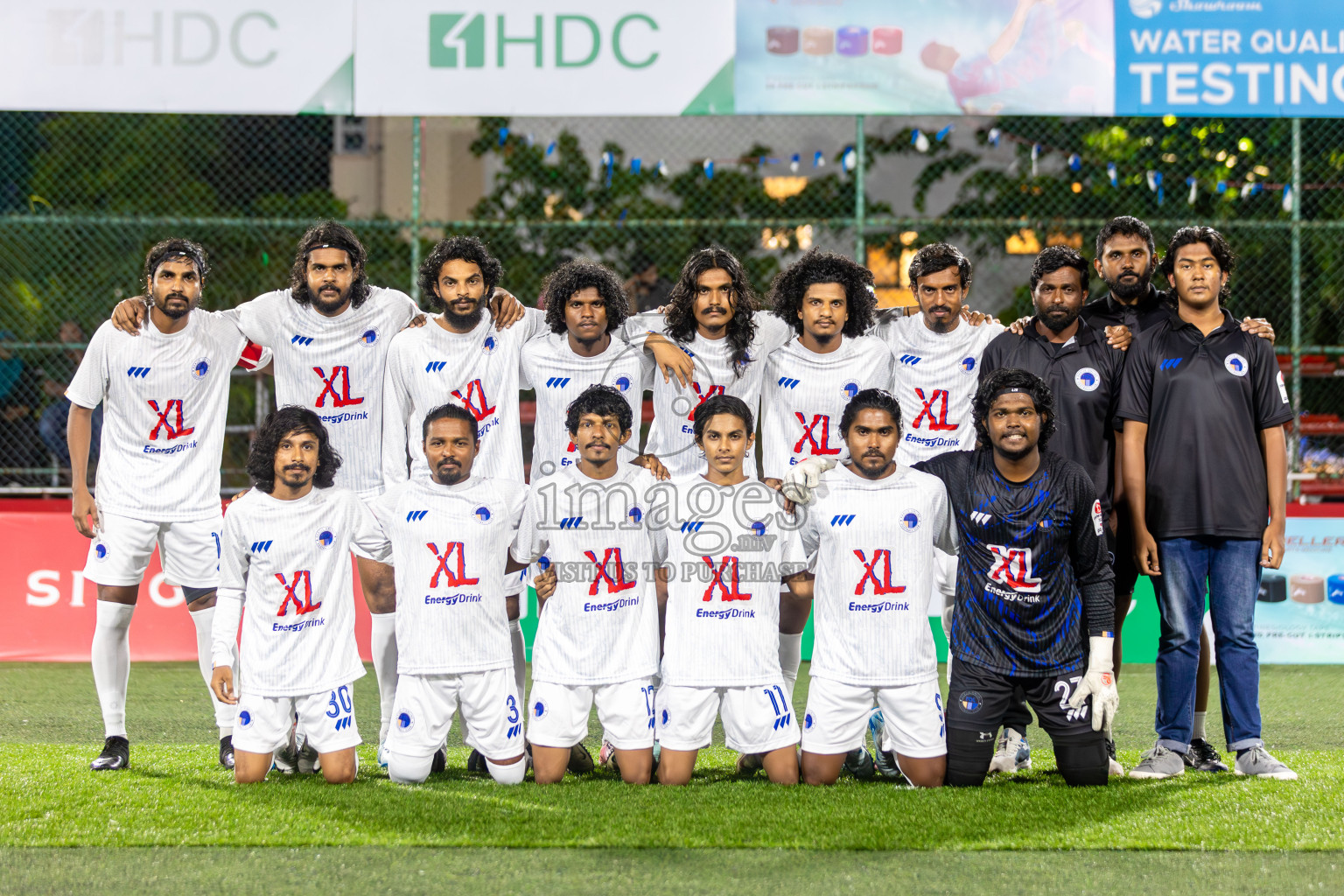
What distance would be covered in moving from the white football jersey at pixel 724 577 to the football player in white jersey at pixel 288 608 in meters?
1.20

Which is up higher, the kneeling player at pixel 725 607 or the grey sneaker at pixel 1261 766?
the kneeling player at pixel 725 607

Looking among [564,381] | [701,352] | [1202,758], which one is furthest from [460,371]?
[1202,758]

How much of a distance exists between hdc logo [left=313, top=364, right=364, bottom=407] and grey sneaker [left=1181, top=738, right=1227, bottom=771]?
3561mm

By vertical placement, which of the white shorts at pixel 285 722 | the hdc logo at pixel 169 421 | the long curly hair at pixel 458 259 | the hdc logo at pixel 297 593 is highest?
the long curly hair at pixel 458 259

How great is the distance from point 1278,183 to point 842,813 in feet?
31.4

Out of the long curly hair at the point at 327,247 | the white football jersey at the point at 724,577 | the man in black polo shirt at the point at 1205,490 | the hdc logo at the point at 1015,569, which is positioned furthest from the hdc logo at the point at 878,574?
the long curly hair at the point at 327,247

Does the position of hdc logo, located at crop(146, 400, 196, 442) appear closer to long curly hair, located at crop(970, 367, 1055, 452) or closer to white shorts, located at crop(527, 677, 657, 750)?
white shorts, located at crop(527, 677, 657, 750)

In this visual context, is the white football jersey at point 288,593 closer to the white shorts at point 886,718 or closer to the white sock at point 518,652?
the white sock at point 518,652

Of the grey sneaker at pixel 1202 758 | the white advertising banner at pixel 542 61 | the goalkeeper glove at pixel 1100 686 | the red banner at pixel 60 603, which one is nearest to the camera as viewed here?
the goalkeeper glove at pixel 1100 686

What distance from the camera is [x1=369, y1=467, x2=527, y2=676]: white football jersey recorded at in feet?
15.3

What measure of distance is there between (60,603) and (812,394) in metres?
5.13

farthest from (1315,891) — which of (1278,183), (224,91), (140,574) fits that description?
(1278,183)

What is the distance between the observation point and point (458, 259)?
5.10 m

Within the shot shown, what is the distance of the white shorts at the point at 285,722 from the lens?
15.3 ft
